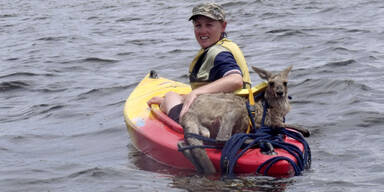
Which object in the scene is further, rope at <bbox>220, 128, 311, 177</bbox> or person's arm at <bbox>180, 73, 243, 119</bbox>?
person's arm at <bbox>180, 73, 243, 119</bbox>

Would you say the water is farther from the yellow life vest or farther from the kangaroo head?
the yellow life vest

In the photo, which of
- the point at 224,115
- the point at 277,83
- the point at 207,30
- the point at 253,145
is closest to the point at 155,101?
the point at 207,30

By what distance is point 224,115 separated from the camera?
5945 mm

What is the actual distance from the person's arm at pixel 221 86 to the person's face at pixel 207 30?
2.02ft

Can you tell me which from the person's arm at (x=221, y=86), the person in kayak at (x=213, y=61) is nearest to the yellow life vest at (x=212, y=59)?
the person in kayak at (x=213, y=61)

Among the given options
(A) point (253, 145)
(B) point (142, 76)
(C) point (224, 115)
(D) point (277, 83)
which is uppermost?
(D) point (277, 83)

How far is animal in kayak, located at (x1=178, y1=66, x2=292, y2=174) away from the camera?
5.93 m

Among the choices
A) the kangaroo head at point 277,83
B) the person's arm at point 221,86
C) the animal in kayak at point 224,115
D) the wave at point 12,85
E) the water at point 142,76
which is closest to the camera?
the kangaroo head at point 277,83

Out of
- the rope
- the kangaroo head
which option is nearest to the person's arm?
the kangaroo head

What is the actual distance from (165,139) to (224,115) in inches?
41.4

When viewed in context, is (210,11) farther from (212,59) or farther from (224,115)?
(224,115)

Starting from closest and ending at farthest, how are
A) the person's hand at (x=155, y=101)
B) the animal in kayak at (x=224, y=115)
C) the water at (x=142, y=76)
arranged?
the animal in kayak at (x=224, y=115) < the water at (x=142, y=76) < the person's hand at (x=155, y=101)

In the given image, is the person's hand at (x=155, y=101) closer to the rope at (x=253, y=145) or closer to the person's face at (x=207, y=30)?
the person's face at (x=207, y=30)

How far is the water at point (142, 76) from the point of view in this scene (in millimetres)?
6562
